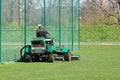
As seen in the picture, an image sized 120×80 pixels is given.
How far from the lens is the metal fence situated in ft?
77.5

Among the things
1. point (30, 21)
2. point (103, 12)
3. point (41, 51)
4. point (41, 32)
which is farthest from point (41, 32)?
point (103, 12)

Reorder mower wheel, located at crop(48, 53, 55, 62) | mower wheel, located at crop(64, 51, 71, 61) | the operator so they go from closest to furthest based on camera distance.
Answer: mower wheel, located at crop(48, 53, 55, 62) < the operator < mower wheel, located at crop(64, 51, 71, 61)

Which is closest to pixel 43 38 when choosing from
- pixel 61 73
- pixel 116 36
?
pixel 61 73

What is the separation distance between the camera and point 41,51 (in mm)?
24531

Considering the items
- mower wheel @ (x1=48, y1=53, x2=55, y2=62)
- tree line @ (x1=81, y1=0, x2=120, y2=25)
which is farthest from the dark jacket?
tree line @ (x1=81, y1=0, x2=120, y2=25)

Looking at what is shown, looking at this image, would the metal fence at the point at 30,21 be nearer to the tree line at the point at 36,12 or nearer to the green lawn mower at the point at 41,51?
the tree line at the point at 36,12

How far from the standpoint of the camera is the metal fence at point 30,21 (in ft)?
77.5

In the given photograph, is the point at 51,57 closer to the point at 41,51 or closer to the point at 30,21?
the point at 41,51

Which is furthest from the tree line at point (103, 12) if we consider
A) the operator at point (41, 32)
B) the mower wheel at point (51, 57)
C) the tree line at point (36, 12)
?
the mower wheel at point (51, 57)

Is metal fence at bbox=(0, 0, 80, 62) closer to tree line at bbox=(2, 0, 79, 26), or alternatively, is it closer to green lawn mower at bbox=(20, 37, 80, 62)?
tree line at bbox=(2, 0, 79, 26)

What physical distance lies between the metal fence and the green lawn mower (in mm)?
812

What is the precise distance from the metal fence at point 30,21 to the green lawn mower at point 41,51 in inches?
32.0

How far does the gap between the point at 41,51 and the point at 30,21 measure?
320cm

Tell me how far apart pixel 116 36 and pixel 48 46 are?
117ft
